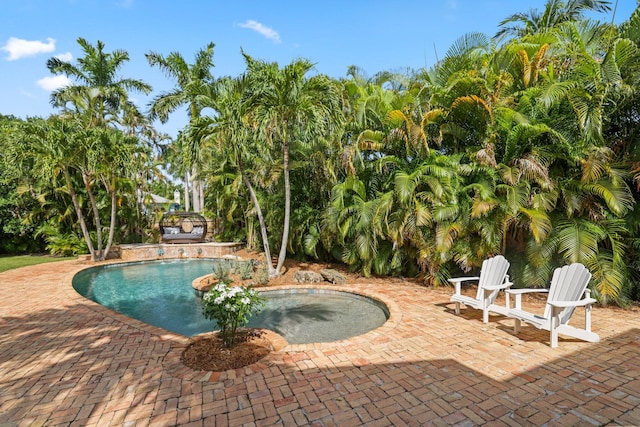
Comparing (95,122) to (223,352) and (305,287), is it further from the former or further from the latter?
(223,352)

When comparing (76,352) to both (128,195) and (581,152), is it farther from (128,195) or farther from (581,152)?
(128,195)

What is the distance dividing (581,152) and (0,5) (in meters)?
13.1

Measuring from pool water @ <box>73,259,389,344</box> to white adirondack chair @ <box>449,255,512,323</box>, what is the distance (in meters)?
1.58

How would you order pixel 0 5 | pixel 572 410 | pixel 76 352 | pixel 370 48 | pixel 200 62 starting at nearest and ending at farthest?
pixel 572 410, pixel 76 352, pixel 0 5, pixel 370 48, pixel 200 62

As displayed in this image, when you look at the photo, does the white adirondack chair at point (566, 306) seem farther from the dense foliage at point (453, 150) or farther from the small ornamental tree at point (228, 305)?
the small ornamental tree at point (228, 305)

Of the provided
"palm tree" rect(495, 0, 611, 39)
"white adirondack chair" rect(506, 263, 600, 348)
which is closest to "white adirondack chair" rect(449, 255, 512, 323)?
"white adirondack chair" rect(506, 263, 600, 348)

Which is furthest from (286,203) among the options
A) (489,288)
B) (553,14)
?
(553,14)

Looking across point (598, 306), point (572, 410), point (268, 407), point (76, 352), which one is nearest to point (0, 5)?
point (76, 352)

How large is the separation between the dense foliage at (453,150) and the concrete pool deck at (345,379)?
80.3 inches

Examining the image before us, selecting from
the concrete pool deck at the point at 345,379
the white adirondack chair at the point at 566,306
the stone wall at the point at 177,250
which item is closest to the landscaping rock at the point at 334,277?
the concrete pool deck at the point at 345,379

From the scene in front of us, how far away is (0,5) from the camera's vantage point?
23.6ft

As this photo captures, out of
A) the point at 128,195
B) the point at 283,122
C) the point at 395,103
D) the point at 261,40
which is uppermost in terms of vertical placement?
the point at 261,40

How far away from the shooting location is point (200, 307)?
750cm

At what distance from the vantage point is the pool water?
5984 mm
